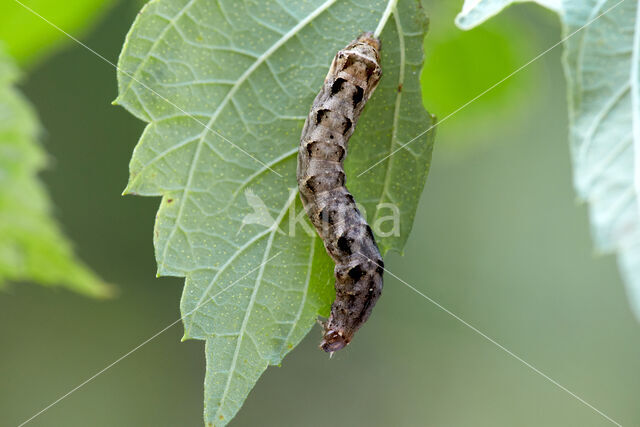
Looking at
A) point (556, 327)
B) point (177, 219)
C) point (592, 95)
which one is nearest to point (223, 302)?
point (177, 219)

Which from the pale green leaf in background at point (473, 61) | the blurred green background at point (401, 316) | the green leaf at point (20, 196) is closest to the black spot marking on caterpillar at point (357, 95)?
the pale green leaf in background at point (473, 61)

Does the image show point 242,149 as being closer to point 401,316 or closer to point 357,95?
point 357,95

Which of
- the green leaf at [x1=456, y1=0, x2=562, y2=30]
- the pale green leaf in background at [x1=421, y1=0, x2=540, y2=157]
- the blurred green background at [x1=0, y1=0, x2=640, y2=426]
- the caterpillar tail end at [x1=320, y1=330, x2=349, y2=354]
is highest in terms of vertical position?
the green leaf at [x1=456, y1=0, x2=562, y2=30]

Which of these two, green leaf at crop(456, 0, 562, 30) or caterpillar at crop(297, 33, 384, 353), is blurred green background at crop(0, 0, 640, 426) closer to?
Result: caterpillar at crop(297, 33, 384, 353)

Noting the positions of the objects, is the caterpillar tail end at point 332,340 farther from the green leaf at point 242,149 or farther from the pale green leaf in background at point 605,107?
the pale green leaf in background at point 605,107

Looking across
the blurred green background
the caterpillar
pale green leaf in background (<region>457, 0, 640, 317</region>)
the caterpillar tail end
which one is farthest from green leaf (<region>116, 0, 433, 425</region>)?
A: the blurred green background

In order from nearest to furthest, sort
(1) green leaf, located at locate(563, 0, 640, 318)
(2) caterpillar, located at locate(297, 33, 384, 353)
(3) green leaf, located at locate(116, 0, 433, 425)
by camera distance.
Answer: (1) green leaf, located at locate(563, 0, 640, 318) → (3) green leaf, located at locate(116, 0, 433, 425) → (2) caterpillar, located at locate(297, 33, 384, 353)
